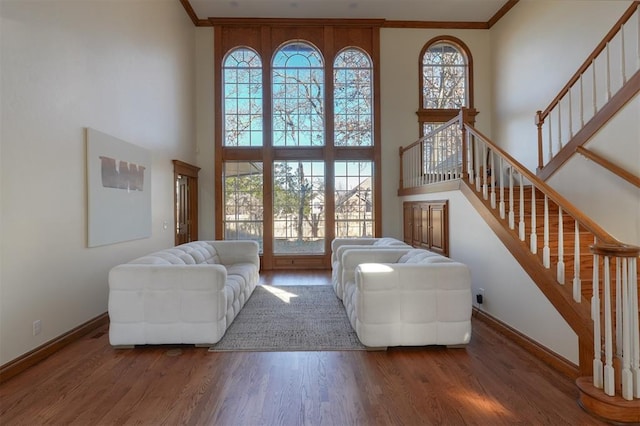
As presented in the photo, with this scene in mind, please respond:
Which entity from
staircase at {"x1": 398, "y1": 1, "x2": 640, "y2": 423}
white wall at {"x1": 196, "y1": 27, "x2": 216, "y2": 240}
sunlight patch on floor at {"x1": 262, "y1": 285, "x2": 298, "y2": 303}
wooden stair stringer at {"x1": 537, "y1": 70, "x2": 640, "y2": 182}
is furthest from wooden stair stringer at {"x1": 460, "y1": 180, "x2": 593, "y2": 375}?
white wall at {"x1": 196, "y1": 27, "x2": 216, "y2": 240}

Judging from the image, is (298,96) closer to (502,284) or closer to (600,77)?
(600,77)

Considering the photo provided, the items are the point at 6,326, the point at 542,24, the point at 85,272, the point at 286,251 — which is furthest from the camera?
the point at 286,251

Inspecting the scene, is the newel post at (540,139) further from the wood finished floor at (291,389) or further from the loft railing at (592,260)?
the wood finished floor at (291,389)

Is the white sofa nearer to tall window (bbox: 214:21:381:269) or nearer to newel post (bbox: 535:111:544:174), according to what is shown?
tall window (bbox: 214:21:381:269)

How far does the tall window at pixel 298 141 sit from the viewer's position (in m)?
7.19

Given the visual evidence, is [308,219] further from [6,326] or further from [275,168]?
[6,326]

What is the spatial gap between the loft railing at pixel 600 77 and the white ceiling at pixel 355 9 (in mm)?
3142

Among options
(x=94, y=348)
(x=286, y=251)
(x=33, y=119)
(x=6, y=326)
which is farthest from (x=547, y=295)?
(x=286, y=251)

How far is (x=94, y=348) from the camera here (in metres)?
3.13

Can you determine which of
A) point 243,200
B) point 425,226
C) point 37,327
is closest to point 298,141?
point 243,200

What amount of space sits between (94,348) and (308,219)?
4.72m

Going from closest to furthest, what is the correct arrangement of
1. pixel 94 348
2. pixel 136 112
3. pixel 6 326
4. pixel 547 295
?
pixel 6 326
pixel 547 295
pixel 94 348
pixel 136 112

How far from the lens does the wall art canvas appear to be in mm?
3568

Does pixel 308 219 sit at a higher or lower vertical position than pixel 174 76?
lower
